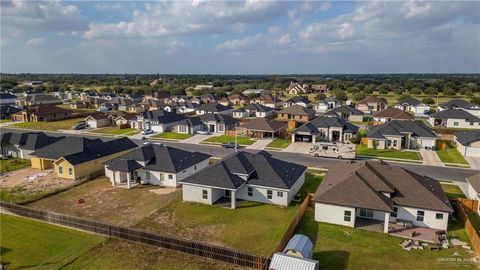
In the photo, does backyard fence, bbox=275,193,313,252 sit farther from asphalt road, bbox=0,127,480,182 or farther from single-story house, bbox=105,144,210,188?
asphalt road, bbox=0,127,480,182

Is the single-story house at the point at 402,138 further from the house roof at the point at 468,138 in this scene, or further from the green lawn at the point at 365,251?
the green lawn at the point at 365,251

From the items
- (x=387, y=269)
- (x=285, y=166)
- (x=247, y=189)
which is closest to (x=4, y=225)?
(x=247, y=189)

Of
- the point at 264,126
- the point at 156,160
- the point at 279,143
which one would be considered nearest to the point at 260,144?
the point at 279,143

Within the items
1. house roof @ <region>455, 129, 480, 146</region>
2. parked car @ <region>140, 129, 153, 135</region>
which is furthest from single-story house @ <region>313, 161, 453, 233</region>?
parked car @ <region>140, 129, 153, 135</region>

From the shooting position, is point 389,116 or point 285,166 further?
point 389,116

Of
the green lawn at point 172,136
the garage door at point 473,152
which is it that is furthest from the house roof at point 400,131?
the green lawn at point 172,136

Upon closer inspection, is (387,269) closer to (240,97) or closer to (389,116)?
(389,116)
